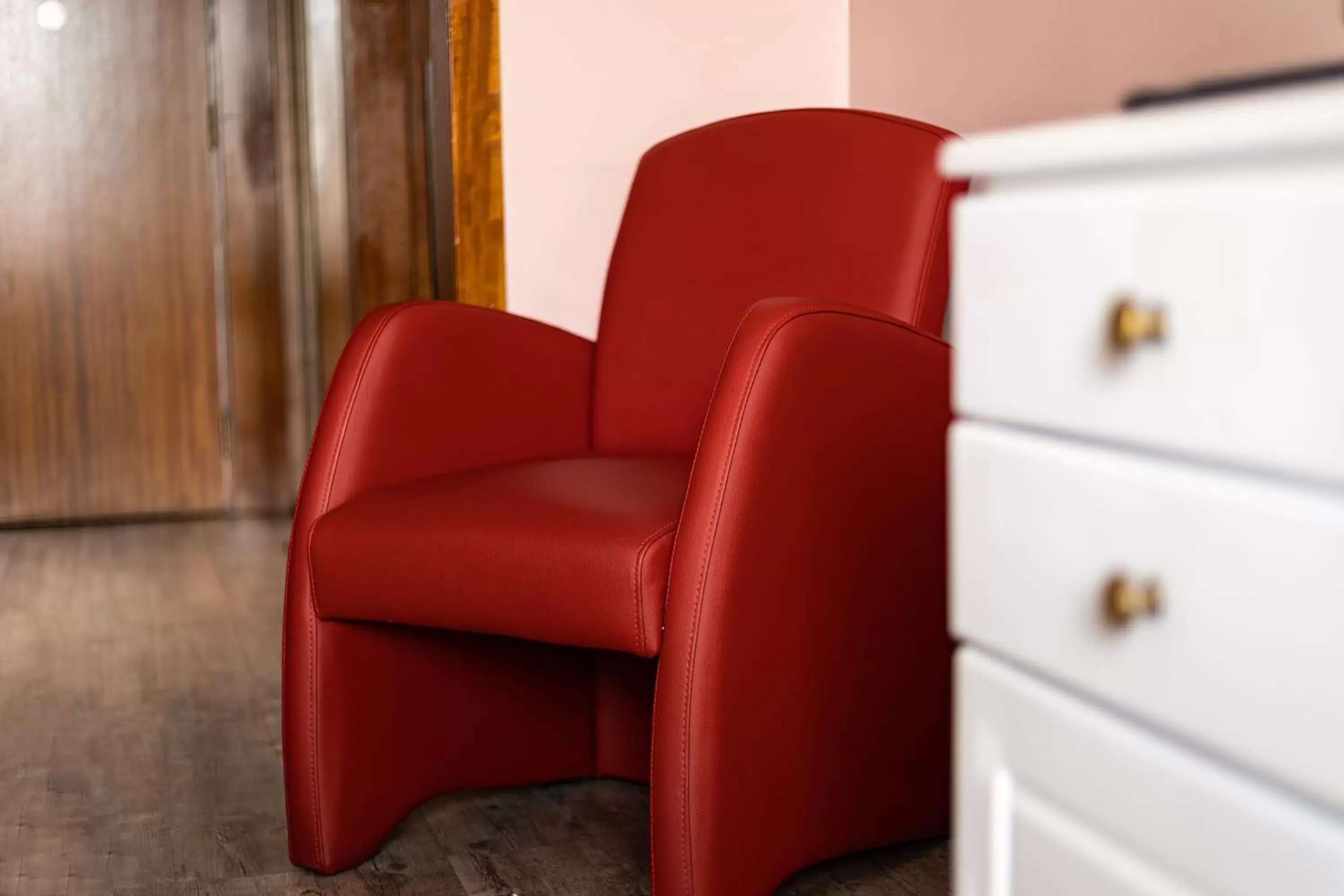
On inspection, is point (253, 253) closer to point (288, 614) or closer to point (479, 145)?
point (479, 145)

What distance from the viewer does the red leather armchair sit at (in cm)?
129

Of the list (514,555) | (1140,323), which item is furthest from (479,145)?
(1140,323)

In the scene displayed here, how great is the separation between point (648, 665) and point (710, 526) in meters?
0.59

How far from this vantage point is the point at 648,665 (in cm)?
181

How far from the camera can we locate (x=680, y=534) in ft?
4.17

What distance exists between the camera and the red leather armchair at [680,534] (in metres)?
1.29

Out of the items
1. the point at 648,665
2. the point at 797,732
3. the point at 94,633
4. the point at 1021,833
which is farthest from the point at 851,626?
the point at 94,633

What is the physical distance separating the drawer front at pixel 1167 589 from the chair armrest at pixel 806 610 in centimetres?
41

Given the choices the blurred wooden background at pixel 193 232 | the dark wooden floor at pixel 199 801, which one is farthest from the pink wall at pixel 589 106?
the blurred wooden background at pixel 193 232

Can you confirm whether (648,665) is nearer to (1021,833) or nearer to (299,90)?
(1021,833)

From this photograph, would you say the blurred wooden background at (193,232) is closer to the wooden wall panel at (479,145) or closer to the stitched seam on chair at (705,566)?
the wooden wall panel at (479,145)

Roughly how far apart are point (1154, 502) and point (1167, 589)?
0.04 meters

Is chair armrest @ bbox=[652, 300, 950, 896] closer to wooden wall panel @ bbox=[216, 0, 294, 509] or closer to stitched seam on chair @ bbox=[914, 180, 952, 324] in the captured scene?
stitched seam on chair @ bbox=[914, 180, 952, 324]

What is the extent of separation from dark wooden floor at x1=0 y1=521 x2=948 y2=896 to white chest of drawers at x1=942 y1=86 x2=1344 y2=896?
2.38ft
